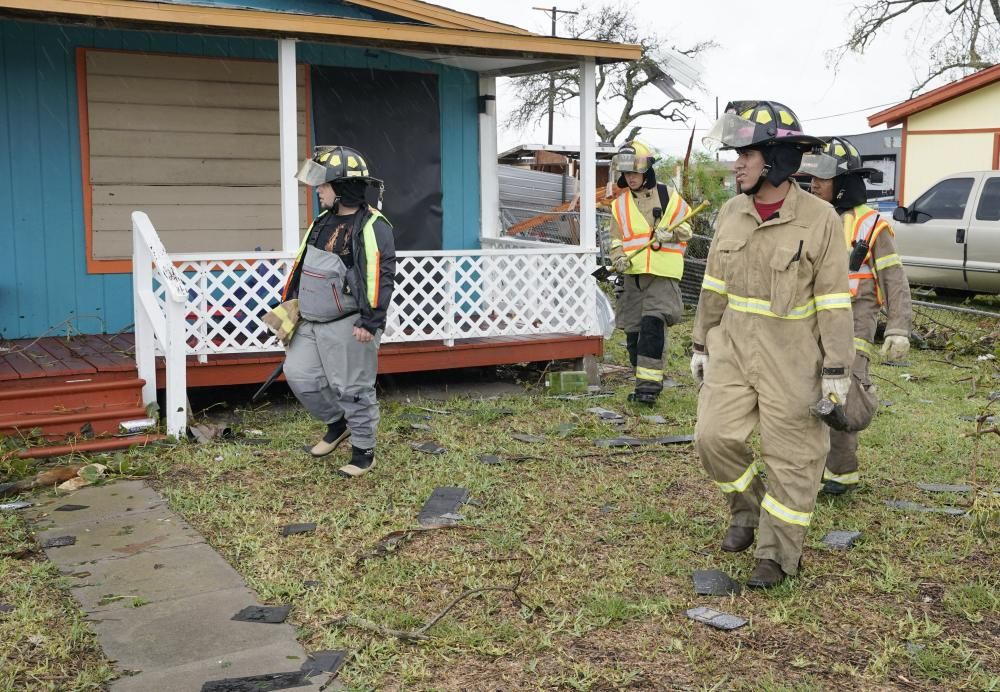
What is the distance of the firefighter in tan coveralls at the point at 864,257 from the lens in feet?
19.2

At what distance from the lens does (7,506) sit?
6.27 meters

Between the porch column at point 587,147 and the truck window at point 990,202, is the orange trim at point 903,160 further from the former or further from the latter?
the porch column at point 587,147

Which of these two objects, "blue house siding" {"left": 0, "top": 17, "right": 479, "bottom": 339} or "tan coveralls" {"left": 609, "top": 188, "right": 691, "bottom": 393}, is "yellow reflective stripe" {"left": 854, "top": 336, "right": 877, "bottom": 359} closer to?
"tan coveralls" {"left": 609, "top": 188, "right": 691, "bottom": 393}

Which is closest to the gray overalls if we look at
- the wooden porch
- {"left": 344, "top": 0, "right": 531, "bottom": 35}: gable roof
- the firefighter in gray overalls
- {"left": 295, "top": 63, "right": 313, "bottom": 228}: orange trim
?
the firefighter in gray overalls

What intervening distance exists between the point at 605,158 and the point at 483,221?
2338 centimetres

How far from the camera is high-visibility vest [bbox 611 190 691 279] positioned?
8836 millimetres

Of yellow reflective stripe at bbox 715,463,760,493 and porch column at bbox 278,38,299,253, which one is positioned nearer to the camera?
yellow reflective stripe at bbox 715,463,760,493

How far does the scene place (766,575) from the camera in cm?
493

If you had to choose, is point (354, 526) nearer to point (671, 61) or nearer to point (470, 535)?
point (470, 535)

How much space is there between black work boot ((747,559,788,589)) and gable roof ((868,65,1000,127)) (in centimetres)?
1627

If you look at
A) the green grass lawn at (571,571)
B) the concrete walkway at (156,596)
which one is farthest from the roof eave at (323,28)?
the concrete walkway at (156,596)

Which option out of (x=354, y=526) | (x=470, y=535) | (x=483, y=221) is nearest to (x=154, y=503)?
(x=354, y=526)

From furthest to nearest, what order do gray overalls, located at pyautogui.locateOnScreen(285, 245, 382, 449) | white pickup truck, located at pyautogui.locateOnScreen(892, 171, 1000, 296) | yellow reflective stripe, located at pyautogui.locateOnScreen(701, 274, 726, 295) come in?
white pickup truck, located at pyautogui.locateOnScreen(892, 171, 1000, 296) → gray overalls, located at pyautogui.locateOnScreen(285, 245, 382, 449) → yellow reflective stripe, located at pyautogui.locateOnScreen(701, 274, 726, 295)

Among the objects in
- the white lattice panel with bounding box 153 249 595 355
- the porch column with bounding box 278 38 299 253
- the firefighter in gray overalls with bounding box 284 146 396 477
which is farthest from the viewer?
the porch column with bounding box 278 38 299 253
